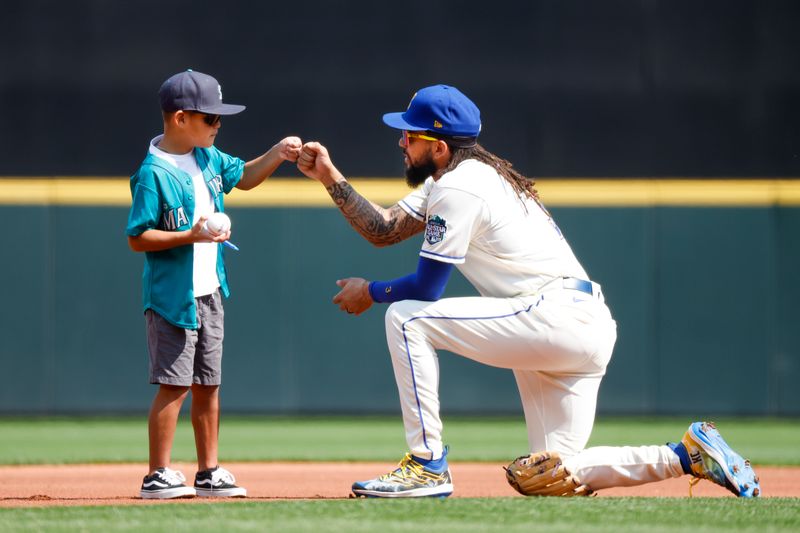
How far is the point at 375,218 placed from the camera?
16.2ft

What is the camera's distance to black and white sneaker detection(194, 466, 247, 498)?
470 centimetres

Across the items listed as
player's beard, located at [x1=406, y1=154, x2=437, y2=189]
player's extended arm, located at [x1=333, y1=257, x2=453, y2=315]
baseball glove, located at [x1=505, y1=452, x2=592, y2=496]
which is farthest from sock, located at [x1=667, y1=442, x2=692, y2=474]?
player's beard, located at [x1=406, y1=154, x2=437, y2=189]

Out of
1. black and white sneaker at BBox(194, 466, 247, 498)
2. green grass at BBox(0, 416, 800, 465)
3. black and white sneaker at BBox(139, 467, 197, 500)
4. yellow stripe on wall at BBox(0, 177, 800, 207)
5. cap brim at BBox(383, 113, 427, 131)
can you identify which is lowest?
green grass at BBox(0, 416, 800, 465)

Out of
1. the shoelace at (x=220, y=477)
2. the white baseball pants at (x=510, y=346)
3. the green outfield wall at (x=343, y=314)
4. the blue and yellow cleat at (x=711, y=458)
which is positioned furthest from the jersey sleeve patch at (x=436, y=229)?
the green outfield wall at (x=343, y=314)

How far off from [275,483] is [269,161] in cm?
168

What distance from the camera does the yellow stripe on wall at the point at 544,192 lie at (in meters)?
9.59

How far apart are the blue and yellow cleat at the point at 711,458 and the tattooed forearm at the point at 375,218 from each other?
145cm

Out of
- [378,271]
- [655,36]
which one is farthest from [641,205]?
[378,271]

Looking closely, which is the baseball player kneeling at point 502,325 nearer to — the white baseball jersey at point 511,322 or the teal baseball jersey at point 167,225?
the white baseball jersey at point 511,322

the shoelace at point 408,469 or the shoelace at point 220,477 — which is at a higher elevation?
the shoelace at point 408,469

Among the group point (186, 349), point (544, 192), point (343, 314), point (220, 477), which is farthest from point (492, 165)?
point (544, 192)

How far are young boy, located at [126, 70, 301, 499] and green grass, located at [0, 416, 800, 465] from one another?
7.68 feet

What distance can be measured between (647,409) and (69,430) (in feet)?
15.1

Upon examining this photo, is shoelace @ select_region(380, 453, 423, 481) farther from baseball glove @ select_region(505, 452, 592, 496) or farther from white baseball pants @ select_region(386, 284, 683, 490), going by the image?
baseball glove @ select_region(505, 452, 592, 496)
